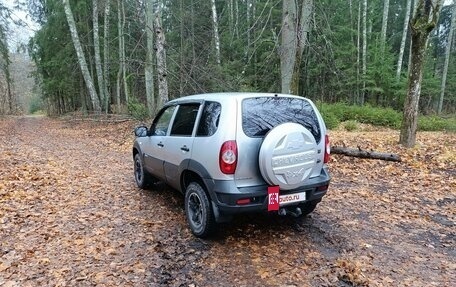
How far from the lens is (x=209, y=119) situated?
13.4 feet

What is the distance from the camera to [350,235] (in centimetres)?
436

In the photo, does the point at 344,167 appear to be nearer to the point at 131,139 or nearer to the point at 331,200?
the point at 331,200

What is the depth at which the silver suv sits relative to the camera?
3.65 meters

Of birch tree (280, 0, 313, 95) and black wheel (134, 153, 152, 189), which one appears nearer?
black wheel (134, 153, 152, 189)

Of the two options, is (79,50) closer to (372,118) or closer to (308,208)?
(372,118)

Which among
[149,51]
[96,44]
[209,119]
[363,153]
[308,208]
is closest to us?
[209,119]

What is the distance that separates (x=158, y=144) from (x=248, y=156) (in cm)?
209

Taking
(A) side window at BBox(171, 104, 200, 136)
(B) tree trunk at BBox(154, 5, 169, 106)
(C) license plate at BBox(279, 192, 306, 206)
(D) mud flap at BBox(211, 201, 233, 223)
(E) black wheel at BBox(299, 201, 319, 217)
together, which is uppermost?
(B) tree trunk at BBox(154, 5, 169, 106)

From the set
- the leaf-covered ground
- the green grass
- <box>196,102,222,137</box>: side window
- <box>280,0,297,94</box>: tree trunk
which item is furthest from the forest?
<box>196,102,222,137</box>: side window

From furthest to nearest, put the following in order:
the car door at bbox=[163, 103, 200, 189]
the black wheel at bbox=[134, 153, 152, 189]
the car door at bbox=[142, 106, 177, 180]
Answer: the black wheel at bbox=[134, 153, 152, 189] → the car door at bbox=[142, 106, 177, 180] → the car door at bbox=[163, 103, 200, 189]

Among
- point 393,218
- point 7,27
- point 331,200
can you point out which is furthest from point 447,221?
point 7,27

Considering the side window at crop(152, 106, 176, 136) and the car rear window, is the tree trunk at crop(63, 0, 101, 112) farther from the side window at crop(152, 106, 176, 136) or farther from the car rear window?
the car rear window

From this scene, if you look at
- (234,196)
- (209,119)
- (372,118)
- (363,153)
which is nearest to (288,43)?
(363,153)

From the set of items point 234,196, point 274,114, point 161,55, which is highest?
point 161,55
